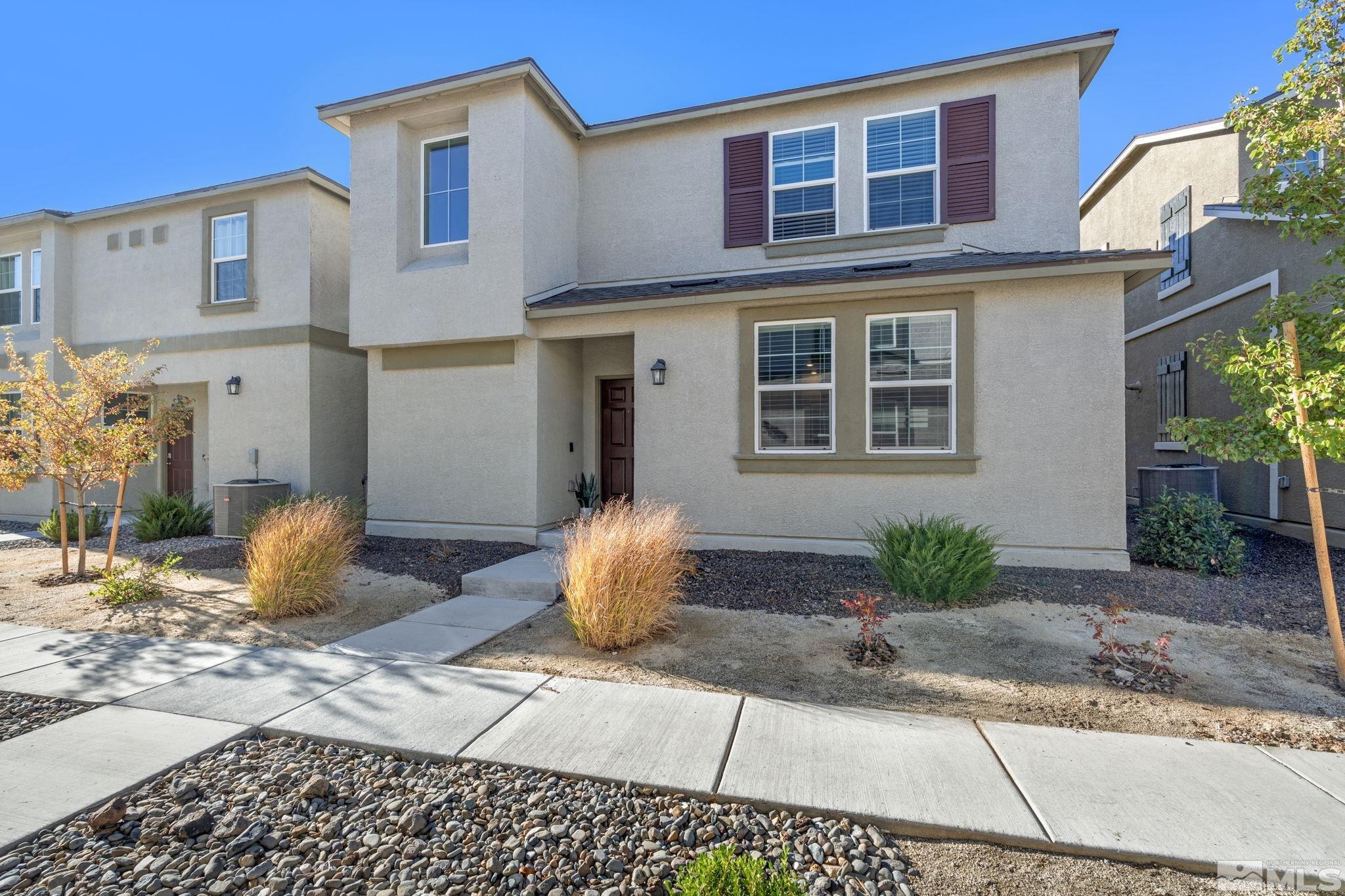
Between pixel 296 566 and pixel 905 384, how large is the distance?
7.11 metres

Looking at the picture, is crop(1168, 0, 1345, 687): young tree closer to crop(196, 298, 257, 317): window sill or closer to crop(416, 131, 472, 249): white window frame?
crop(416, 131, 472, 249): white window frame

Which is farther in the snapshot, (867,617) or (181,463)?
(181,463)

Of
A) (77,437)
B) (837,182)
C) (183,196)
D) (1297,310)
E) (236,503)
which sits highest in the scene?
(183,196)

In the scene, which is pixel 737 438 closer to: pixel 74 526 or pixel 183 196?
pixel 183 196

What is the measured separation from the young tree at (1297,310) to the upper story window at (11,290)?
64.9 ft

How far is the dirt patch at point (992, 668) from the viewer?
3.56 m

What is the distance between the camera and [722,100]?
9.30 m

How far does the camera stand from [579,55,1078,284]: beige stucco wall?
8258mm

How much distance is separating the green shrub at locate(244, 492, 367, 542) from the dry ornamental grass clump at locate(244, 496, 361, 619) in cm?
264

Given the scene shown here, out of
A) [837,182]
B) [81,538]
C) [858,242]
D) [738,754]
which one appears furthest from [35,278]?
[738,754]

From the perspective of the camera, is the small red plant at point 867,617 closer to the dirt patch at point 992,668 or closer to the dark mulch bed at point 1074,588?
the dirt patch at point 992,668

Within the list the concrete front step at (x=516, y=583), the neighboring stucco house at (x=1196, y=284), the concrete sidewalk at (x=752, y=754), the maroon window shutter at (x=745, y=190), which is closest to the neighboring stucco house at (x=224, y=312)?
the concrete front step at (x=516, y=583)

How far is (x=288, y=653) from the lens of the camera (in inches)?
187

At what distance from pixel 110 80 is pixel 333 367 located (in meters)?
8.76
